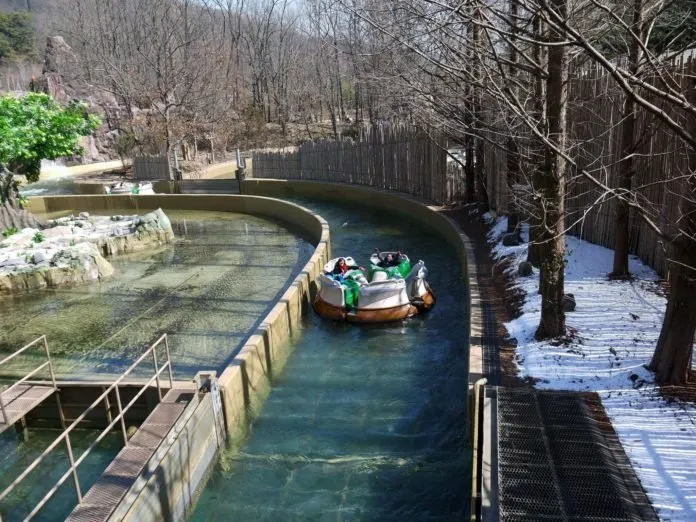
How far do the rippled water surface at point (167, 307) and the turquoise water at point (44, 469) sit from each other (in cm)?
135

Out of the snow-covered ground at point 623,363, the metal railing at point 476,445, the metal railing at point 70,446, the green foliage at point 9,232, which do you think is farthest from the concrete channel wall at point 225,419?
the green foliage at point 9,232

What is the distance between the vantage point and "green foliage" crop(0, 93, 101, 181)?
1413 centimetres

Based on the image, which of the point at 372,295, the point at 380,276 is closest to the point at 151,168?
the point at 380,276

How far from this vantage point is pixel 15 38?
62844mm

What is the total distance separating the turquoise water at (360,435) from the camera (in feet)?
17.7

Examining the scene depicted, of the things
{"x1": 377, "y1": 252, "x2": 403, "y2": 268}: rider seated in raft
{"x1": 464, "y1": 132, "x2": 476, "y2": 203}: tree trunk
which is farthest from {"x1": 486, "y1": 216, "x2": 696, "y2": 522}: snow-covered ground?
{"x1": 464, "y1": 132, "x2": 476, "y2": 203}: tree trunk

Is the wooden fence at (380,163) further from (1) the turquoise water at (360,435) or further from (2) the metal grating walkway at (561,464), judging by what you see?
(2) the metal grating walkway at (561,464)

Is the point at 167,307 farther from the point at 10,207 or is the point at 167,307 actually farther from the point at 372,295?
the point at 10,207

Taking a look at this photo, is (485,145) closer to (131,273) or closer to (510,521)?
(131,273)

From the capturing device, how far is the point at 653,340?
620cm

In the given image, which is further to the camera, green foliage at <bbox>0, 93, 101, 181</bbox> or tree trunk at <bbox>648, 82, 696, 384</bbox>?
green foliage at <bbox>0, 93, 101, 181</bbox>

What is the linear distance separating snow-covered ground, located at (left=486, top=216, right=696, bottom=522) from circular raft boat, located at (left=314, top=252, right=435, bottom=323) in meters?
1.60

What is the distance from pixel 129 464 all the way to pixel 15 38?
70584mm

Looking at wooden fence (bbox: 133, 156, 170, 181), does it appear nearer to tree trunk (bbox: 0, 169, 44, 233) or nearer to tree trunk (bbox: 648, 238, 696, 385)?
tree trunk (bbox: 0, 169, 44, 233)
